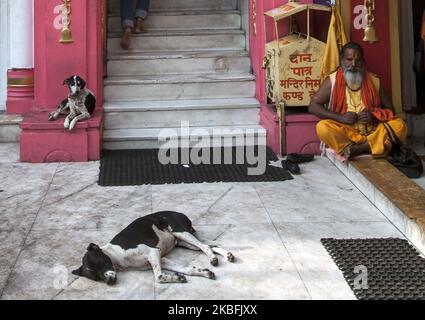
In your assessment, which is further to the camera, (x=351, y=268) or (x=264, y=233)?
(x=264, y=233)

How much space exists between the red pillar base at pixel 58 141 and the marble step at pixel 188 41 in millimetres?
2051

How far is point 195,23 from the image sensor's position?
355 inches

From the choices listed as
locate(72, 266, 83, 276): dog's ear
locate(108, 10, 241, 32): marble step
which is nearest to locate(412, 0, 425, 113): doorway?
locate(108, 10, 241, 32): marble step

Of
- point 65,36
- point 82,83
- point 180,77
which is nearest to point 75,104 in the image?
point 82,83

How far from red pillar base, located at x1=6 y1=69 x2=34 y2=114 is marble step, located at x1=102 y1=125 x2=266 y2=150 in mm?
1173

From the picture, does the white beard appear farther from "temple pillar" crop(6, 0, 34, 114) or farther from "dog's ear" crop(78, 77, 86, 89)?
"temple pillar" crop(6, 0, 34, 114)

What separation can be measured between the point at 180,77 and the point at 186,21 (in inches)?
48.6

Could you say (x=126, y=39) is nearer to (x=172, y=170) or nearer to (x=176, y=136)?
(x=176, y=136)

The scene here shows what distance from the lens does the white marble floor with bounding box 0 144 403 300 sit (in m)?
3.95

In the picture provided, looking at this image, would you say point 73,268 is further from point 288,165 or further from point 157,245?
point 288,165

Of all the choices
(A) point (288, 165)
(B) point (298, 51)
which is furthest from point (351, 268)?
(B) point (298, 51)

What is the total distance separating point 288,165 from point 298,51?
4.07 feet

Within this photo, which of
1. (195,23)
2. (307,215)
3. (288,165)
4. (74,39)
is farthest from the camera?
(195,23)

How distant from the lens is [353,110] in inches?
260
